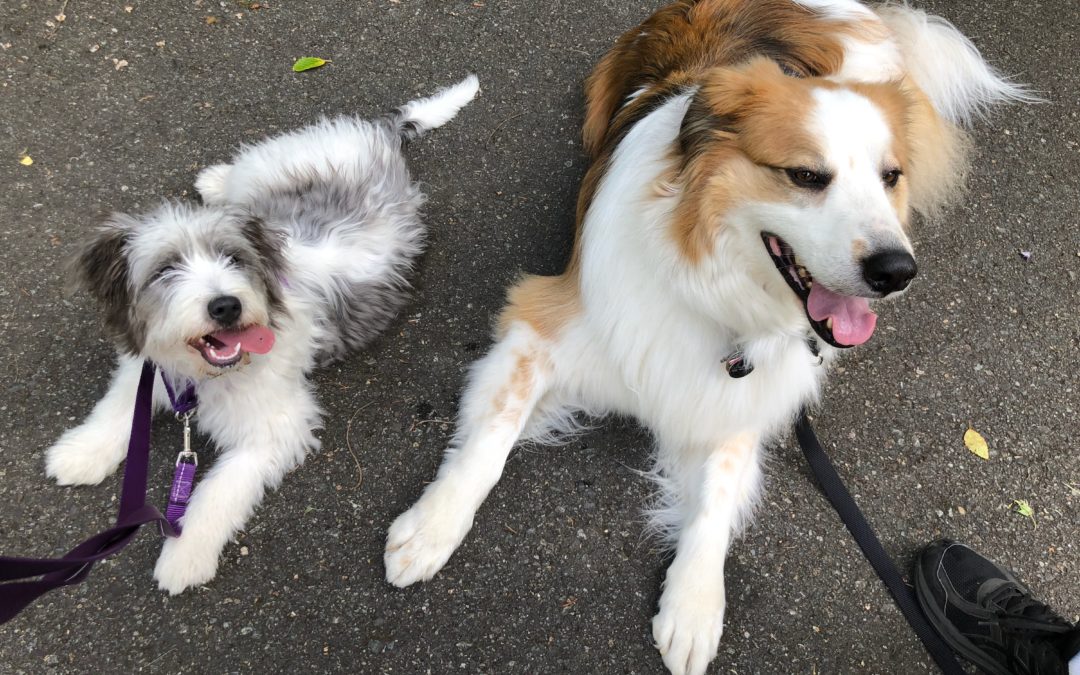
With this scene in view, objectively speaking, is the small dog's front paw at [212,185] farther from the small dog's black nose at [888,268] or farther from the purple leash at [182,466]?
the small dog's black nose at [888,268]

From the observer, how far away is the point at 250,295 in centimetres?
202

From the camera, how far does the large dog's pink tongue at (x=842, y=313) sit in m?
1.79

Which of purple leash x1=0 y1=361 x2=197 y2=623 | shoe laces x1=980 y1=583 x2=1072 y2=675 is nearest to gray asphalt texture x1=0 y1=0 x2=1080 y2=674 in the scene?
shoe laces x1=980 y1=583 x2=1072 y2=675

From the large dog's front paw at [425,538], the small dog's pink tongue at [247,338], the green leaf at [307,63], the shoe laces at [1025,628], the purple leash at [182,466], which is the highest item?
the green leaf at [307,63]

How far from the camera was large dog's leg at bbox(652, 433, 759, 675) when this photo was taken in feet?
7.17

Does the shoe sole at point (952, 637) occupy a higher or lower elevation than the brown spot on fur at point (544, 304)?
lower

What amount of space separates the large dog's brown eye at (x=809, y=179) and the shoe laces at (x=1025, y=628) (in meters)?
1.64

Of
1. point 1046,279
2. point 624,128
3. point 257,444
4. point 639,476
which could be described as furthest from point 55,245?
point 1046,279

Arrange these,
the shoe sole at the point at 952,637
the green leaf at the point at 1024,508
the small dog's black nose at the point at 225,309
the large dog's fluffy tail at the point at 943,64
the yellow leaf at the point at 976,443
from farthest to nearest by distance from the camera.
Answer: the large dog's fluffy tail at the point at 943,64 < the yellow leaf at the point at 976,443 < the green leaf at the point at 1024,508 < the shoe sole at the point at 952,637 < the small dog's black nose at the point at 225,309

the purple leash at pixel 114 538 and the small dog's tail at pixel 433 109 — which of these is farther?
the small dog's tail at pixel 433 109

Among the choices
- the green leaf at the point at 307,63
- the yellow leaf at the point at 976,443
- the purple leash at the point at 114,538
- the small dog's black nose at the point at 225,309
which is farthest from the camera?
the green leaf at the point at 307,63

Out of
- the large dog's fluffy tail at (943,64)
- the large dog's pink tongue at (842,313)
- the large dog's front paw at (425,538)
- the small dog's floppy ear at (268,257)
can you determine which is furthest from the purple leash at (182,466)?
the large dog's fluffy tail at (943,64)

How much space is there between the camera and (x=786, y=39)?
276 centimetres

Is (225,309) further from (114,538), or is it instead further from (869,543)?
(869,543)
